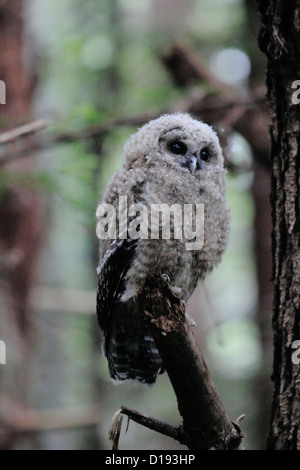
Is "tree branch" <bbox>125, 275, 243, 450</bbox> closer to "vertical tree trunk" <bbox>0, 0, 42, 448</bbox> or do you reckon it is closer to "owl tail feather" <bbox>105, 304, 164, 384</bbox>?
"owl tail feather" <bbox>105, 304, 164, 384</bbox>

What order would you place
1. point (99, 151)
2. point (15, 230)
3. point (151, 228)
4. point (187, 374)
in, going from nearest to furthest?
point (187, 374) < point (151, 228) < point (99, 151) < point (15, 230)

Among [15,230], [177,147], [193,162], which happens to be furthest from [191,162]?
[15,230]

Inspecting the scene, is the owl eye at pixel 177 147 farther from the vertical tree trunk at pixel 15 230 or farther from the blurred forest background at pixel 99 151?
the vertical tree trunk at pixel 15 230

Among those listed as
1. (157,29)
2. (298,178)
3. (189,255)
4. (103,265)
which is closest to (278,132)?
(298,178)

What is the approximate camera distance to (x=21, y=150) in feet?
11.8

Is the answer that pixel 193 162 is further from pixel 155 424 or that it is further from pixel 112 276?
pixel 155 424

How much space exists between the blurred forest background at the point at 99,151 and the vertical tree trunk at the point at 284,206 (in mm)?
433

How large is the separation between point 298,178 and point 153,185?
67 cm

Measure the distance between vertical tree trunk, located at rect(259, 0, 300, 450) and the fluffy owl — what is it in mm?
366

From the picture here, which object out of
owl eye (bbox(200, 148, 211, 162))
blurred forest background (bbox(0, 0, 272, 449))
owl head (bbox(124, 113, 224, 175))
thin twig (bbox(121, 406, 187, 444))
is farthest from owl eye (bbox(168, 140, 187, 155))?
thin twig (bbox(121, 406, 187, 444))

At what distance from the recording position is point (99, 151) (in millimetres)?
4156

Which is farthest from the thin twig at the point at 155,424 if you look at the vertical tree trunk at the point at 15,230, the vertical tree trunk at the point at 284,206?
the vertical tree trunk at the point at 15,230

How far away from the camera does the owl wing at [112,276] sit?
2459 mm

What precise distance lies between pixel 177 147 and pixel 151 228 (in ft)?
1.54
